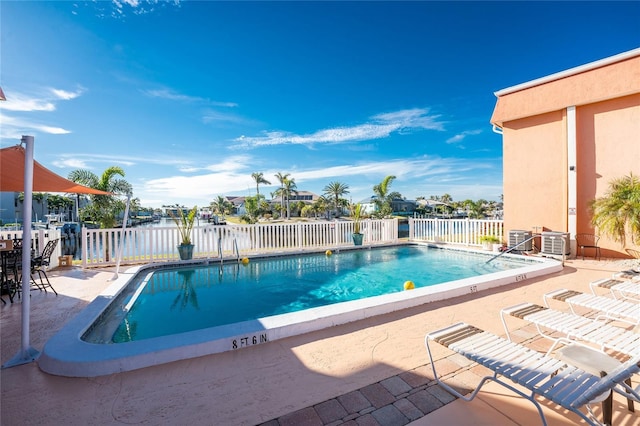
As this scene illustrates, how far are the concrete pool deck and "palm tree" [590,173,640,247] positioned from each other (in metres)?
5.83

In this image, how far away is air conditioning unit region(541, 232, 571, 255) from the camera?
27.5ft

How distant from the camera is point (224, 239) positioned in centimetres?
870

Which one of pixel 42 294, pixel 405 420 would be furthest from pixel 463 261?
pixel 42 294

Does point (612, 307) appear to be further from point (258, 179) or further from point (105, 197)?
point (258, 179)

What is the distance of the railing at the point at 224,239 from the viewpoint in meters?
7.45

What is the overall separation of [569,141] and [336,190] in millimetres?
40704

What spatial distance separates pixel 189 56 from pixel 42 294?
27.9ft

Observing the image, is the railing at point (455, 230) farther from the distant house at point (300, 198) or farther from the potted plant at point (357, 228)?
the distant house at point (300, 198)

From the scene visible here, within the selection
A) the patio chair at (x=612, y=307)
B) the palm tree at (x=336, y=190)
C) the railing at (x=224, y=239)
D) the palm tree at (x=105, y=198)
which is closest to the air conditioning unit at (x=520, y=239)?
the railing at (x=224, y=239)

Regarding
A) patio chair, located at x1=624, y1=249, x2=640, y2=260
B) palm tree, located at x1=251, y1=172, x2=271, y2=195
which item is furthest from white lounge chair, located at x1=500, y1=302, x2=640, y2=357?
palm tree, located at x1=251, y1=172, x2=271, y2=195

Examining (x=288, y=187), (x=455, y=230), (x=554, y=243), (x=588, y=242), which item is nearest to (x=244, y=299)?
(x=455, y=230)

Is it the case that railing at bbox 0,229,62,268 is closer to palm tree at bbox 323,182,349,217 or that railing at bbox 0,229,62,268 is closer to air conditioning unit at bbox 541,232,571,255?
air conditioning unit at bbox 541,232,571,255

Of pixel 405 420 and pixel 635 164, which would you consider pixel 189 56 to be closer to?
pixel 405 420

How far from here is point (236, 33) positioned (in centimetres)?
946
